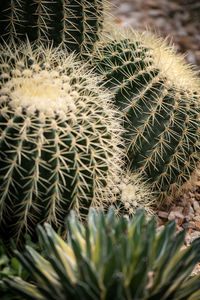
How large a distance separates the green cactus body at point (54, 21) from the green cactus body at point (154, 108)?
0.55 feet

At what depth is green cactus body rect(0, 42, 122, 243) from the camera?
1928 millimetres

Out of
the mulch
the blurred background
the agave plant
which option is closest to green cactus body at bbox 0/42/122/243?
the agave plant

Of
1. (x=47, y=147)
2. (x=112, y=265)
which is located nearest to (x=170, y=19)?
(x=47, y=147)

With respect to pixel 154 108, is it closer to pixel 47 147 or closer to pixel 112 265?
pixel 47 147

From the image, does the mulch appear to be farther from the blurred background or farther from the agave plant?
the agave plant

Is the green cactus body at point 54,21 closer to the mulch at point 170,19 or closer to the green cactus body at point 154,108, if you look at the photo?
the green cactus body at point 154,108

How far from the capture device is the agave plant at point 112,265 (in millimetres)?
1519

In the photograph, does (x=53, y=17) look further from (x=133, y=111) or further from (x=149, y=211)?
(x=149, y=211)

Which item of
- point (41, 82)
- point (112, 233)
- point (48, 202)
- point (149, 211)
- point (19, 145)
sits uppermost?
point (41, 82)

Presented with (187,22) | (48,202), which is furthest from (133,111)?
(187,22)

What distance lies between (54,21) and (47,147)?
3.35 feet

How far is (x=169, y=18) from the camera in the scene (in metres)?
5.90

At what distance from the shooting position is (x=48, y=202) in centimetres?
202

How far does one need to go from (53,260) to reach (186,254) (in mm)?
550
